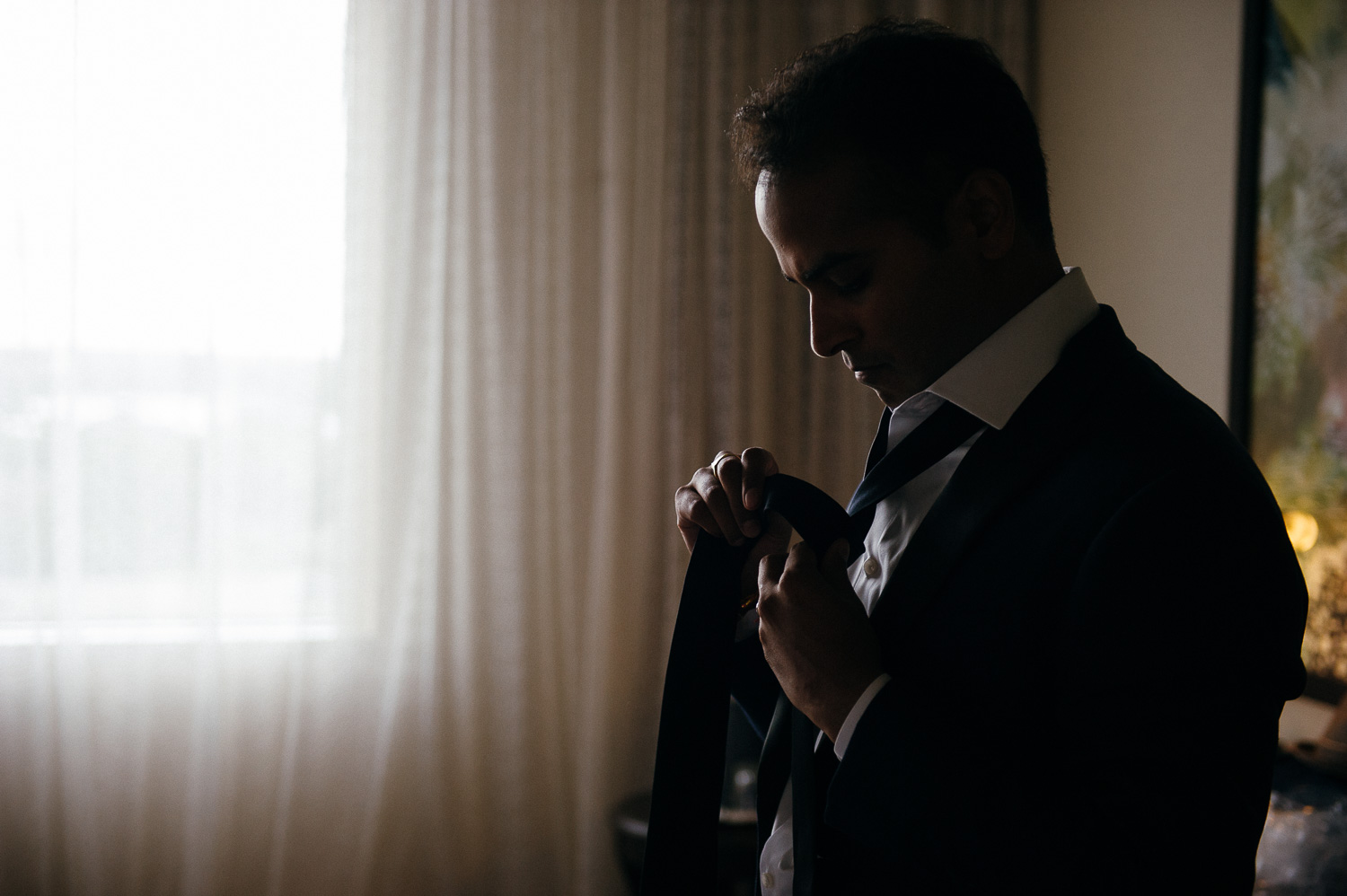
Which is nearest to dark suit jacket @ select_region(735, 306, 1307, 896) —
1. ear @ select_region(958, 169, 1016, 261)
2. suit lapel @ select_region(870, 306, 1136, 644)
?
suit lapel @ select_region(870, 306, 1136, 644)

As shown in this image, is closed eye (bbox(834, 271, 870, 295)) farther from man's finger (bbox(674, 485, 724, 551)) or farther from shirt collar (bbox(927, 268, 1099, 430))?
man's finger (bbox(674, 485, 724, 551))

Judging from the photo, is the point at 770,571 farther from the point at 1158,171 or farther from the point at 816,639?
the point at 1158,171

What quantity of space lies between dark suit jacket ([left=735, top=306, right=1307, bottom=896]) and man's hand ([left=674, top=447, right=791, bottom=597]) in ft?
0.59

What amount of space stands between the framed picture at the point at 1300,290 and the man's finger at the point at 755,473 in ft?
4.17

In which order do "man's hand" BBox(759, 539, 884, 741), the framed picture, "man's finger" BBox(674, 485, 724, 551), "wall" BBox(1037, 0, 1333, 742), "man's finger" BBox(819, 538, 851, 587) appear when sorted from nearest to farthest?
"man's hand" BBox(759, 539, 884, 741)
"man's finger" BBox(819, 538, 851, 587)
"man's finger" BBox(674, 485, 724, 551)
the framed picture
"wall" BBox(1037, 0, 1333, 742)

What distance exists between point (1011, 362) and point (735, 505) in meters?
0.30

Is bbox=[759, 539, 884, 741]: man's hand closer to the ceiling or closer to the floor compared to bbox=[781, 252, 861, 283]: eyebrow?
closer to the floor

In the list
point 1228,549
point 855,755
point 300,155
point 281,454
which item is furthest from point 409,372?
point 1228,549

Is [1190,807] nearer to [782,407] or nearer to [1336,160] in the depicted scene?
[1336,160]

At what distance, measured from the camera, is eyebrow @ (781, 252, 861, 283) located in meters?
0.81

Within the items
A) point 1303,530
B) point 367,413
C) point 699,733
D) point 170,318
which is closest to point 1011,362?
point 699,733

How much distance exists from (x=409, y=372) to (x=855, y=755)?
6.65 feet

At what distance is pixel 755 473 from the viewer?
0.92m

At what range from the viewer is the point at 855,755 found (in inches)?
27.6
